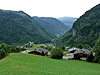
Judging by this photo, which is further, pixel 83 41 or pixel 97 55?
pixel 83 41

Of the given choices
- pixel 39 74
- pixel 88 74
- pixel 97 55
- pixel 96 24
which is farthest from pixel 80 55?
pixel 96 24

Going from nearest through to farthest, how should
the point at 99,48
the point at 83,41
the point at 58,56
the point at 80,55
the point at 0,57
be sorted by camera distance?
the point at 0,57 < the point at 99,48 < the point at 58,56 < the point at 80,55 < the point at 83,41

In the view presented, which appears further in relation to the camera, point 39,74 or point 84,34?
point 84,34

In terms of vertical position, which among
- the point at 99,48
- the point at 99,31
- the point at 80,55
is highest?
the point at 99,31

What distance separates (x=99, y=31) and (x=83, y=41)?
26.7 meters

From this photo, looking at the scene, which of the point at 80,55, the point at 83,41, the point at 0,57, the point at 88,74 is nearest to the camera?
the point at 88,74

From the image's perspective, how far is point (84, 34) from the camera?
612 feet

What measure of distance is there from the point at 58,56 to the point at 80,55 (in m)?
13.6

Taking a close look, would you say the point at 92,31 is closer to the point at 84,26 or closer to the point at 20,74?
the point at 84,26

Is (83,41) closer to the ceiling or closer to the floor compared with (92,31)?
closer to the floor

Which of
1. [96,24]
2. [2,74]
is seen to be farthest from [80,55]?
[96,24]

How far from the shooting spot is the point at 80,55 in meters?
63.4

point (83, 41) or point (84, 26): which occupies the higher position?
point (84, 26)

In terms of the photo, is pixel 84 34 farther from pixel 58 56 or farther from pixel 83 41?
pixel 58 56
